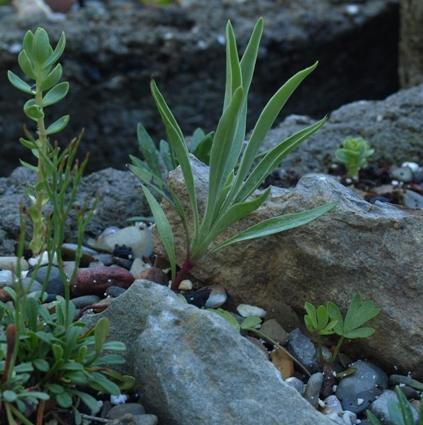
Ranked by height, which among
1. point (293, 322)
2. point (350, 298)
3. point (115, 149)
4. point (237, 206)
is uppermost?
point (237, 206)

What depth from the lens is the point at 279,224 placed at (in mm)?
1944

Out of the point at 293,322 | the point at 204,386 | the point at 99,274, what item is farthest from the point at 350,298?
the point at 99,274

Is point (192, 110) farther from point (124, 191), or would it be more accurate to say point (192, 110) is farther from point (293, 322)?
point (293, 322)

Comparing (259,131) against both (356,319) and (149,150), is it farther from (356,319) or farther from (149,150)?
(149,150)

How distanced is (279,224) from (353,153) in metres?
1.03

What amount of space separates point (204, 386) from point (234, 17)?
358 cm

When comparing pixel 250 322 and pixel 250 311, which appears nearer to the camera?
pixel 250 322

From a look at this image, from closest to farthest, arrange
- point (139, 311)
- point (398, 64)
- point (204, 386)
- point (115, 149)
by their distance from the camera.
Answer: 1. point (204, 386)
2. point (139, 311)
3. point (115, 149)
4. point (398, 64)

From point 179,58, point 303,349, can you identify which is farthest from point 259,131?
point 179,58

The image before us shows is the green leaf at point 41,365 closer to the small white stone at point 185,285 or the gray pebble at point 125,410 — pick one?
the gray pebble at point 125,410

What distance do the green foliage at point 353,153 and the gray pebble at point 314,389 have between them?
1219mm

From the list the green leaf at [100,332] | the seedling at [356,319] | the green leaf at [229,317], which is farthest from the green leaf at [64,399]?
the seedling at [356,319]

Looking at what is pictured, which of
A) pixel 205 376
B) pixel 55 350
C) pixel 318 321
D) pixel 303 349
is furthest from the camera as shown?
pixel 303 349

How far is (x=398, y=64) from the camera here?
5051 mm
